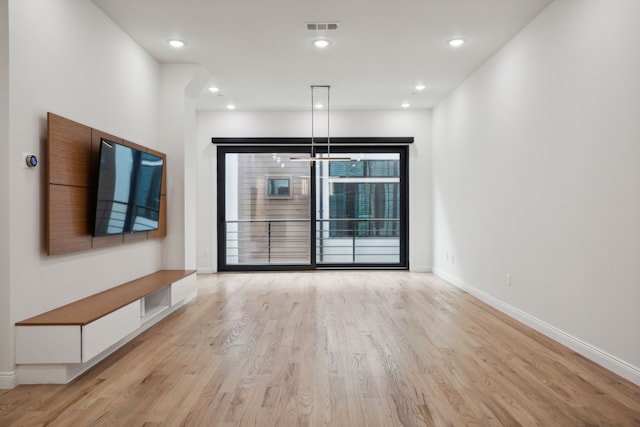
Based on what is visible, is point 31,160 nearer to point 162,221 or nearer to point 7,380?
point 7,380

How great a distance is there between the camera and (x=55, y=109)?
10.4 feet

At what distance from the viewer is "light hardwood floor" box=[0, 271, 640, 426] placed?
90.6 inches

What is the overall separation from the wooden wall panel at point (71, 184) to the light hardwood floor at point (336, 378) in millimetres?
934

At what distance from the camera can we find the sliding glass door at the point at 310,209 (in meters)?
7.85

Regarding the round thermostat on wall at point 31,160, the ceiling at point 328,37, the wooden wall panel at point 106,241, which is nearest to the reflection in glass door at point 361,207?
the ceiling at point 328,37

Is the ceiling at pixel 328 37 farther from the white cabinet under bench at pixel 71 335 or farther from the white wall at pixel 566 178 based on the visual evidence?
the white cabinet under bench at pixel 71 335

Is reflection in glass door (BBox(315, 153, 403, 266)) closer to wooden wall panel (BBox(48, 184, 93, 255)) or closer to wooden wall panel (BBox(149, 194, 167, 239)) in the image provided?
wooden wall panel (BBox(149, 194, 167, 239))

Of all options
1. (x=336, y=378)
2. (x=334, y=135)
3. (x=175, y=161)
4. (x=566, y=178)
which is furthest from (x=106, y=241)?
(x=334, y=135)

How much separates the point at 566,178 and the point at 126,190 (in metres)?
3.75

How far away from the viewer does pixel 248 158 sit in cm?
786

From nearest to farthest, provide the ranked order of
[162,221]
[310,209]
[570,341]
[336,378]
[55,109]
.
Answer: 1. [336,378]
2. [55,109]
3. [570,341]
4. [162,221]
5. [310,209]

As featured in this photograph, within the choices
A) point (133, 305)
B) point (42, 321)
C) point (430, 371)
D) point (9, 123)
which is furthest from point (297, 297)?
point (9, 123)

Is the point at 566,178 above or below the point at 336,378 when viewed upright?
above

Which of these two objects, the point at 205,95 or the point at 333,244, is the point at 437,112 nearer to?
the point at 333,244
